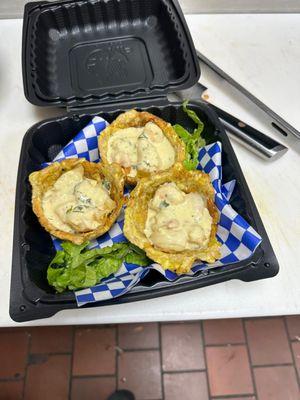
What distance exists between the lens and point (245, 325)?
5.07ft

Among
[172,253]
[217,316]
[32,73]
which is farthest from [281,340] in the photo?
[32,73]

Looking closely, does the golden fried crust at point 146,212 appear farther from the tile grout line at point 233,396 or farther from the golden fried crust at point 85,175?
the tile grout line at point 233,396

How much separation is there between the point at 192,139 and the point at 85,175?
32 cm

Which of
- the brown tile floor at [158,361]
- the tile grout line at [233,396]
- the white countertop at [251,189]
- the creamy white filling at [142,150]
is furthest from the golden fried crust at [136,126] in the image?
the tile grout line at [233,396]

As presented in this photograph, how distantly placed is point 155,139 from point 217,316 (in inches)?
19.6

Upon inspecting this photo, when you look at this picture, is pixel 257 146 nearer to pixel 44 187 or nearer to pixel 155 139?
pixel 155 139

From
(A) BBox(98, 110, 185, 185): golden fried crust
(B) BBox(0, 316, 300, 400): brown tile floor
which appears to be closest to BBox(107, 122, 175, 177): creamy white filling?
(A) BBox(98, 110, 185, 185): golden fried crust

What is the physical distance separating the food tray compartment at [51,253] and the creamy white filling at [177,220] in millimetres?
81

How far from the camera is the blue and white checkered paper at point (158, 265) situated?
82 cm

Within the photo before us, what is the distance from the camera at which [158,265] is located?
0.84 metres

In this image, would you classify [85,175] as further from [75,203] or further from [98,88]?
[98,88]

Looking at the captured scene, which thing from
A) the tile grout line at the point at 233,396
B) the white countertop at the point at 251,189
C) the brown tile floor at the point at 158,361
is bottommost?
the tile grout line at the point at 233,396

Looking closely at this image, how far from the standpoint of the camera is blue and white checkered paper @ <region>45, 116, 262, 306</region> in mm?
819

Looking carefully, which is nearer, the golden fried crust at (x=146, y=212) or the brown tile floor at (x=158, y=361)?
the golden fried crust at (x=146, y=212)
